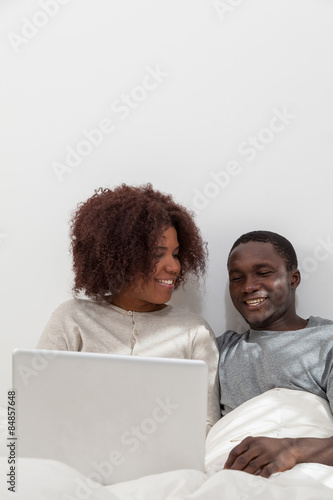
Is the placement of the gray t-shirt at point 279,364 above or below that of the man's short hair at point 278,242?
below

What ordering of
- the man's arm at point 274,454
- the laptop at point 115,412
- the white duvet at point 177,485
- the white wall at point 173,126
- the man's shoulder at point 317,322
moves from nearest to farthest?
the white duvet at point 177,485
the laptop at point 115,412
the man's arm at point 274,454
the man's shoulder at point 317,322
the white wall at point 173,126

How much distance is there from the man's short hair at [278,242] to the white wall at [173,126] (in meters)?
0.13

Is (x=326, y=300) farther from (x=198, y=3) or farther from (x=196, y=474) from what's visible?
(x=198, y=3)

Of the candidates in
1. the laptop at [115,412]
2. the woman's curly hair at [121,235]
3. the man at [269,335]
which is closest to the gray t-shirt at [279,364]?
the man at [269,335]

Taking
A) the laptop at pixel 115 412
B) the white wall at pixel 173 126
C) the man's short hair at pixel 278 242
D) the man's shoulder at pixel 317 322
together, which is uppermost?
the white wall at pixel 173 126

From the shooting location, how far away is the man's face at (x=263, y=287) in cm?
182

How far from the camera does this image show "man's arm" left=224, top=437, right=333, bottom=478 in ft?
4.40

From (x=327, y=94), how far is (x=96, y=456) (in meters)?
1.43

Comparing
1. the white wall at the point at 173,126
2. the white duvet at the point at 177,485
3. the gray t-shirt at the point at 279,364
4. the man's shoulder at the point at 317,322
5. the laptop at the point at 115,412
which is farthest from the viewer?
the white wall at the point at 173,126

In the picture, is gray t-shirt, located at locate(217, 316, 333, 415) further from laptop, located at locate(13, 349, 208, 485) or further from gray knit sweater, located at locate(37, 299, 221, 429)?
laptop, located at locate(13, 349, 208, 485)

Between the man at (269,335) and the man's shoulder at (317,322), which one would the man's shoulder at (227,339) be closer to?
the man at (269,335)

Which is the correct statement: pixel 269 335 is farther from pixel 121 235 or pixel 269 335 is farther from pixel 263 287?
pixel 121 235

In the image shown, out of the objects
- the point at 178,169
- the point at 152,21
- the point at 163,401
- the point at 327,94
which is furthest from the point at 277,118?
the point at 163,401

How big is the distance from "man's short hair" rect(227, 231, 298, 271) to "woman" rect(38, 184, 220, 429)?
0.20m
